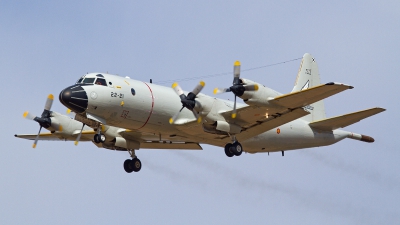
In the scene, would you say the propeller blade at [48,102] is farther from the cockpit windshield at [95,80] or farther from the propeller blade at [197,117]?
the propeller blade at [197,117]

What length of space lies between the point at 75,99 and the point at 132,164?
7.57m

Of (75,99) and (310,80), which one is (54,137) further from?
(310,80)

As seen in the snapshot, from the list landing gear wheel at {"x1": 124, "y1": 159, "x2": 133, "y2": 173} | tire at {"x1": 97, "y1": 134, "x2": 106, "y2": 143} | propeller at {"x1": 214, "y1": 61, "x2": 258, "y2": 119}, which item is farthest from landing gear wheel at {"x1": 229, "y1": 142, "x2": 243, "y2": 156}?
landing gear wheel at {"x1": 124, "y1": 159, "x2": 133, "y2": 173}

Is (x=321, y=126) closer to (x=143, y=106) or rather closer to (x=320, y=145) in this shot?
(x=320, y=145)

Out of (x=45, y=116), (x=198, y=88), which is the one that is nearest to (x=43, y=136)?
(x=45, y=116)

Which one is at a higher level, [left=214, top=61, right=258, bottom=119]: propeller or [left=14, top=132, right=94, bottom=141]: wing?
[left=214, top=61, right=258, bottom=119]: propeller

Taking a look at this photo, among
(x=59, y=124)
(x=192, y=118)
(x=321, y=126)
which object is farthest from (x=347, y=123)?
(x=59, y=124)

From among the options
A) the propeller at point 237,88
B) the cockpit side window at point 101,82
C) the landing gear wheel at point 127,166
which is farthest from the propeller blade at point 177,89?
the landing gear wheel at point 127,166

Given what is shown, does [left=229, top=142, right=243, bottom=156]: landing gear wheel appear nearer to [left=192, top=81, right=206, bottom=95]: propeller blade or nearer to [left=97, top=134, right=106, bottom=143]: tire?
[left=192, top=81, right=206, bottom=95]: propeller blade

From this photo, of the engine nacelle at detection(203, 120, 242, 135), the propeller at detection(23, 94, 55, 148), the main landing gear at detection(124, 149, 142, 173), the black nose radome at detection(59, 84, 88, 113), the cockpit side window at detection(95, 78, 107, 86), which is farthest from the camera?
the main landing gear at detection(124, 149, 142, 173)

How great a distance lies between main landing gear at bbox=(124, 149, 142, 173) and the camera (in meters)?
40.9

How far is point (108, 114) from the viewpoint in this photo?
1383 inches

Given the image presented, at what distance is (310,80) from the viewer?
43.4m

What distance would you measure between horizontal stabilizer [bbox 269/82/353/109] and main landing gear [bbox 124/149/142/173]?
9517 mm
